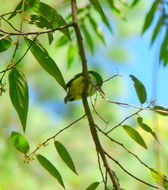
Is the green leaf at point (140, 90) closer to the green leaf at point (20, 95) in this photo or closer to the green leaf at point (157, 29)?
the green leaf at point (20, 95)

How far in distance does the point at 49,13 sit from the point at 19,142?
25 cm

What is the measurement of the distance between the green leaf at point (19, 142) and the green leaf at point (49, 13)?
0.21 m

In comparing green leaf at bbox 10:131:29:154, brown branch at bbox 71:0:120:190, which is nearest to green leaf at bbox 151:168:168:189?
brown branch at bbox 71:0:120:190

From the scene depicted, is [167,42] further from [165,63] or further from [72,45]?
[72,45]

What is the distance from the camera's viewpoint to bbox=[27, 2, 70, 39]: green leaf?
2.65 ft

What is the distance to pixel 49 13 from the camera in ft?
2.66

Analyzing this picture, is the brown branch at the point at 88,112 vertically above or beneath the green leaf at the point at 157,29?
beneath

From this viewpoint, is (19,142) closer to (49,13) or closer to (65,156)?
(65,156)

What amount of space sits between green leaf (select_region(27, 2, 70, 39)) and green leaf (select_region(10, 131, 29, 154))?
0.21 metres

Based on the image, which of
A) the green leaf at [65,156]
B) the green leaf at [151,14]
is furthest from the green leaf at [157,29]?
the green leaf at [65,156]

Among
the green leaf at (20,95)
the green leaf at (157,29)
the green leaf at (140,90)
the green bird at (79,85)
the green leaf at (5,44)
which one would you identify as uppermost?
the green leaf at (5,44)

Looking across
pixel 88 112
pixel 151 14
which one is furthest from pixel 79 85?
pixel 151 14

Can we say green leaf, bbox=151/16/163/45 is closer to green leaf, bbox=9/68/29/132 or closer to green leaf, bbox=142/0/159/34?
green leaf, bbox=142/0/159/34

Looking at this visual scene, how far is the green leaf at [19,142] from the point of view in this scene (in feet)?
2.79
